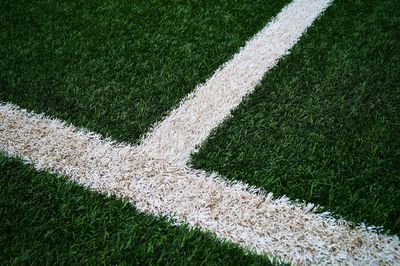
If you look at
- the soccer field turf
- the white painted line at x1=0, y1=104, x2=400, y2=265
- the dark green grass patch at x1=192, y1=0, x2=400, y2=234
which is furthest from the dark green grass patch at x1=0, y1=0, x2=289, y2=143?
the dark green grass patch at x1=192, y1=0, x2=400, y2=234

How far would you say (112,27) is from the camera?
2676mm

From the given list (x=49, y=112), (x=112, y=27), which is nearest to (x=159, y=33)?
(x=112, y=27)

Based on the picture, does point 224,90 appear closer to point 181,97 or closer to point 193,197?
point 181,97

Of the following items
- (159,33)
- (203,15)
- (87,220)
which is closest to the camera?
(87,220)

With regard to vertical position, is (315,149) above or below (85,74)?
above

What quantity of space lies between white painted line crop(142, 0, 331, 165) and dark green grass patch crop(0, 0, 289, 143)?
68mm

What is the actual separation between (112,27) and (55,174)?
136cm

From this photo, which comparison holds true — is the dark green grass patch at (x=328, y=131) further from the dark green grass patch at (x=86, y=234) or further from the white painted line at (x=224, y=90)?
the dark green grass patch at (x=86, y=234)

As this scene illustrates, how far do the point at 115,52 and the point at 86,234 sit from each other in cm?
134

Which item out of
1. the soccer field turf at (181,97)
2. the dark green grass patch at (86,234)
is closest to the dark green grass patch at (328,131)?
the soccer field turf at (181,97)

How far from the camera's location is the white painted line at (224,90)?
1.88 metres

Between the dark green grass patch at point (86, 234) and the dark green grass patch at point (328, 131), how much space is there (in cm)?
37

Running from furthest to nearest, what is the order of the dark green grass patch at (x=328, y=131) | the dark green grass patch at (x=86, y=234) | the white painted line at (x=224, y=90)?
the white painted line at (x=224, y=90)
the dark green grass patch at (x=328, y=131)
the dark green grass patch at (x=86, y=234)

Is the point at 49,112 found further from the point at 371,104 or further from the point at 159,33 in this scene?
the point at 371,104
